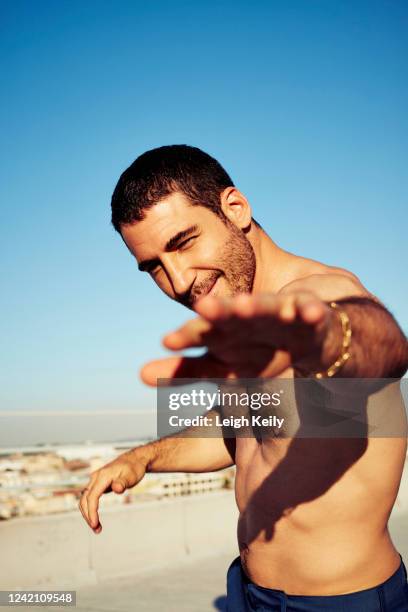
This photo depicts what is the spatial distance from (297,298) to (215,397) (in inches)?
72.9

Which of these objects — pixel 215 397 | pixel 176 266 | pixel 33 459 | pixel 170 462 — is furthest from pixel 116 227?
pixel 33 459

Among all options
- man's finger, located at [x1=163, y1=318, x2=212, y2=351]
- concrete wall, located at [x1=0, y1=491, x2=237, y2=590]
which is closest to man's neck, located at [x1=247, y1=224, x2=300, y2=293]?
man's finger, located at [x1=163, y1=318, x2=212, y2=351]

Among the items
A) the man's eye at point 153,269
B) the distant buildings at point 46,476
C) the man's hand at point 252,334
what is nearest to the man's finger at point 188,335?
the man's hand at point 252,334

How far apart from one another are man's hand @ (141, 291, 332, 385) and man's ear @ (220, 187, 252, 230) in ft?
5.22

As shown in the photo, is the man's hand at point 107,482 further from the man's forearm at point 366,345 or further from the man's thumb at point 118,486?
the man's forearm at point 366,345

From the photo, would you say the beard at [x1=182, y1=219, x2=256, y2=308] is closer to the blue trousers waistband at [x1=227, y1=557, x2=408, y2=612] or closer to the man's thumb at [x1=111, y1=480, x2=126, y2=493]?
the man's thumb at [x1=111, y1=480, x2=126, y2=493]

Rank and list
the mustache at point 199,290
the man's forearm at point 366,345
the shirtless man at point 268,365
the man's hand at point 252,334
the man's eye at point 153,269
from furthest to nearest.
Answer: the man's eye at point 153,269 → the mustache at point 199,290 → the man's forearm at point 366,345 → the shirtless man at point 268,365 → the man's hand at point 252,334

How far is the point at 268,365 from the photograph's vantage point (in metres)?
1.01

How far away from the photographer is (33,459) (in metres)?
5.49

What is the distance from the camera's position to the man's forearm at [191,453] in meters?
2.72

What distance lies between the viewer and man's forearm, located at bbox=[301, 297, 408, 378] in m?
1.14

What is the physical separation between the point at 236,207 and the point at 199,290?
537mm

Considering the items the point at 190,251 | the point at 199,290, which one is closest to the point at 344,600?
the point at 199,290

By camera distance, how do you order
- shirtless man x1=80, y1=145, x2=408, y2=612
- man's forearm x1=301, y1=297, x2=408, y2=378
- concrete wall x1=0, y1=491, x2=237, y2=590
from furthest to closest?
concrete wall x1=0, y1=491, x2=237, y2=590, man's forearm x1=301, y1=297, x2=408, y2=378, shirtless man x1=80, y1=145, x2=408, y2=612
